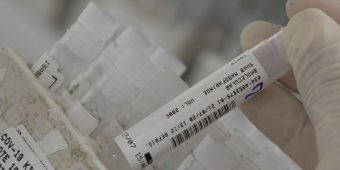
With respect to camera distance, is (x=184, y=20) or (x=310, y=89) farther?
(x=184, y=20)

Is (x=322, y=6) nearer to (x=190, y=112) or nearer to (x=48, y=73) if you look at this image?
(x=190, y=112)

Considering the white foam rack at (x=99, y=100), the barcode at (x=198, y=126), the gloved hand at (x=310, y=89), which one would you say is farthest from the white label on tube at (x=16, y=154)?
the gloved hand at (x=310, y=89)

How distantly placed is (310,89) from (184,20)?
0.54 meters

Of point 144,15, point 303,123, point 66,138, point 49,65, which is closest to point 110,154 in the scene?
point 66,138

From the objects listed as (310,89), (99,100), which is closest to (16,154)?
(99,100)

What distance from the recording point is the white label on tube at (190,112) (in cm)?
55

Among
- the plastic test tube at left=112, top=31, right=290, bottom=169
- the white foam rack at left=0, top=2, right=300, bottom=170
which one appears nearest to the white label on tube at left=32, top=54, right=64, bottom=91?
the white foam rack at left=0, top=2, right=300, bottom=170

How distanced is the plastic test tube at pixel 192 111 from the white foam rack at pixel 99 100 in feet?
0.12

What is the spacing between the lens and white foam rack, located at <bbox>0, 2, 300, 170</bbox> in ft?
1.86

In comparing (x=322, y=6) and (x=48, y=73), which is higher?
(x=48, y=73)

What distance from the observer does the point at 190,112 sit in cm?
56

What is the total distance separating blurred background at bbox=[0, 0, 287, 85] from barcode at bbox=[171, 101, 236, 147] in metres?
0.49

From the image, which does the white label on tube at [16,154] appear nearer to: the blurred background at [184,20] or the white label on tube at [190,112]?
the white label on tube at [190,112]

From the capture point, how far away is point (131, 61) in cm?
64
